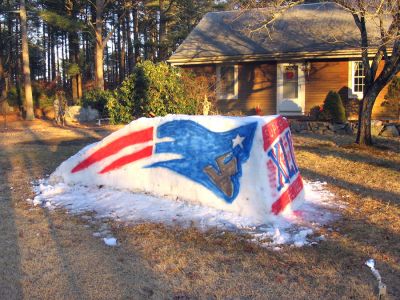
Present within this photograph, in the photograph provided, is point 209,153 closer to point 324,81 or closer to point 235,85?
point 324,81

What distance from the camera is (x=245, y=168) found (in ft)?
20.4

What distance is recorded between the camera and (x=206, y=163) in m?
6.54

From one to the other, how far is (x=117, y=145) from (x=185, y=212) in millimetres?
1783

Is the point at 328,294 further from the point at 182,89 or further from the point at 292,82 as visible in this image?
the point at 292,82

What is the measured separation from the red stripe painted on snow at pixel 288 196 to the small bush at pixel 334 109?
977 cm

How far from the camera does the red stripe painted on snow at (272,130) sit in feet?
20.7

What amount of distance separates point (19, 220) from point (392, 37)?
8.07 meters

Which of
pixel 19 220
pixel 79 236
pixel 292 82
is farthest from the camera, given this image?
pixel 292 82

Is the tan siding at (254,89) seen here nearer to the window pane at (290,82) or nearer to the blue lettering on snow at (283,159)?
the window pane at (290,82)

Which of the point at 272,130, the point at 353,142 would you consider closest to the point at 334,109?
the point at 353,142

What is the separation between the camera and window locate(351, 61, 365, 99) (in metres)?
17.9

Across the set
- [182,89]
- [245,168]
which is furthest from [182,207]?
[182,89]

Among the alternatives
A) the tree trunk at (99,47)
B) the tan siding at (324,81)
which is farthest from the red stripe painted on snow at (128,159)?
the tree trunk at (99,47)

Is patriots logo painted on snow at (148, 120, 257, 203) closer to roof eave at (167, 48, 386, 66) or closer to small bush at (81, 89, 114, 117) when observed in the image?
roof eave at (167, 48, 386, 66)
